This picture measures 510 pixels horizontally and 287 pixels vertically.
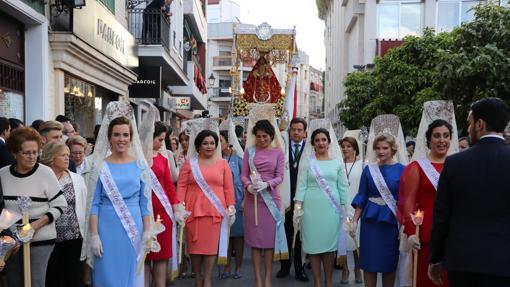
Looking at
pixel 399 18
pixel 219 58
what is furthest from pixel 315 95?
pixel 399 18

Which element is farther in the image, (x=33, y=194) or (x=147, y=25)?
(x=147, y=25)

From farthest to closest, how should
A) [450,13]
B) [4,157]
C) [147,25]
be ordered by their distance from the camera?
[450,13] → [147,25] → [4,157]

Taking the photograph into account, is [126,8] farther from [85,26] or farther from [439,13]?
[439,13]

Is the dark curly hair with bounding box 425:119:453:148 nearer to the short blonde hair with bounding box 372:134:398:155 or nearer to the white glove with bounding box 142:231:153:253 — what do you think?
the short blonde hair with bounding box 372:134:398:155

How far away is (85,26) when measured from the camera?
10570mm

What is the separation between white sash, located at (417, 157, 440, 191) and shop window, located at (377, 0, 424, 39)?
2410cm

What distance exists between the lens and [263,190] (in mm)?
6090

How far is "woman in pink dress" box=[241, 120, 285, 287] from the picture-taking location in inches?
237

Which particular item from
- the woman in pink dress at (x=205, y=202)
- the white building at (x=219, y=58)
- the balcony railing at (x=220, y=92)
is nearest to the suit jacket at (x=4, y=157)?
the woman in pink dress at (x=205, y=202)

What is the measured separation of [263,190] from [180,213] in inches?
39.9

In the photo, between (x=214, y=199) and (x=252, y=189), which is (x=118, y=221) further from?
(x=252, y=189)

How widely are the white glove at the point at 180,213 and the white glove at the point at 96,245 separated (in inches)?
44.8

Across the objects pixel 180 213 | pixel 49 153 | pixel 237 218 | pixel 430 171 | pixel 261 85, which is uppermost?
pixel 261 85

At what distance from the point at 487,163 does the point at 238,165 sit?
459 cm
